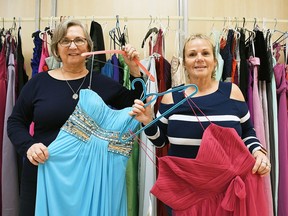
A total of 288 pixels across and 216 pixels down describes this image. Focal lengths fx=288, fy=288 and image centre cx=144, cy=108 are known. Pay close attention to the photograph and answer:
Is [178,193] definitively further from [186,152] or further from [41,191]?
[41,191]

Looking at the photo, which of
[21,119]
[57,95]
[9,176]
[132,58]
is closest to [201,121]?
[132,58]

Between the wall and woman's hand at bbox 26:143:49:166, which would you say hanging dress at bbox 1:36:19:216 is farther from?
woman's hand at bbox 26:143:49:166

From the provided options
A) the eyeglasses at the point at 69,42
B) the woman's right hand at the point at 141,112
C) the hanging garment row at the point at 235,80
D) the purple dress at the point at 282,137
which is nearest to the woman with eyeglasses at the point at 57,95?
the eyeglasses at the point at 69,42

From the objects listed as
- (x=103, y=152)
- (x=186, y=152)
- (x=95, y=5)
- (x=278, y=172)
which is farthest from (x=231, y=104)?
(x=95, y=5)

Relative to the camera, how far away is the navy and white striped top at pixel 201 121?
3.81 ft

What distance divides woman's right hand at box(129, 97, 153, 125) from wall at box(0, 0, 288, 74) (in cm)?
113

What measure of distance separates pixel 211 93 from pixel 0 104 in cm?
128

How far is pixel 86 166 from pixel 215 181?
500 mm

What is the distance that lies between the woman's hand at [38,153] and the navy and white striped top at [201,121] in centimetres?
42

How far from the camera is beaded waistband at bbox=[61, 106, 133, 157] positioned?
3.76 feet

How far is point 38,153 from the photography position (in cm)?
110

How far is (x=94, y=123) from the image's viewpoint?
117 centimetres

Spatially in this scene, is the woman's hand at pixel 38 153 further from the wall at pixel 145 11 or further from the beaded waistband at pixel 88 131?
the wall at pixel 145 11

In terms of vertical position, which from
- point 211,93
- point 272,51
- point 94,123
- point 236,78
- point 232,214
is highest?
point 272,51
